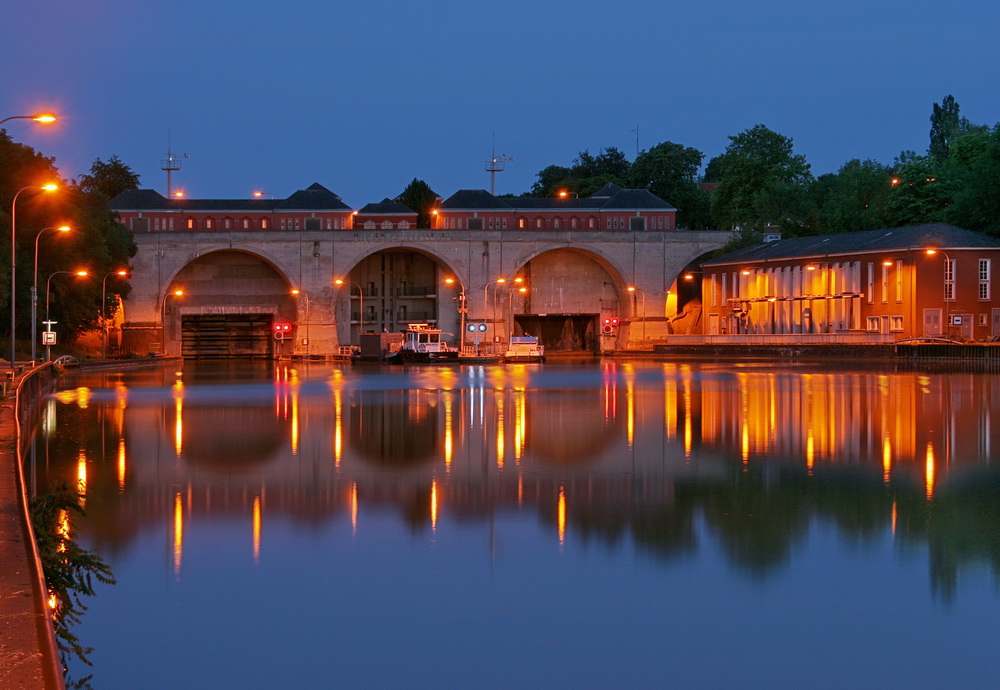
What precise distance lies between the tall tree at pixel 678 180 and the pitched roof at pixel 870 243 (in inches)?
1272

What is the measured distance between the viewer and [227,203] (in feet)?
352

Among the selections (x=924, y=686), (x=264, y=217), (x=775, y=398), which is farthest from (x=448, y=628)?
(x=264, y=217)

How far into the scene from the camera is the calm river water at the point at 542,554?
747cm

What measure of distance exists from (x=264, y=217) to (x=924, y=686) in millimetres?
102237

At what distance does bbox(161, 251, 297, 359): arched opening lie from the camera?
9475 centimetres

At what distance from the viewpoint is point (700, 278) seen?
99750mm

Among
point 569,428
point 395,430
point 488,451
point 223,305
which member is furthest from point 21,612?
point 223,305

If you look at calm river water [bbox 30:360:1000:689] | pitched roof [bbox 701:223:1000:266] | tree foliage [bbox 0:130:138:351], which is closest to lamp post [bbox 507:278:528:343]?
pitched roof [bbox 701:223:1000:266]

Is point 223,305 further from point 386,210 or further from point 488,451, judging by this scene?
point 488,451

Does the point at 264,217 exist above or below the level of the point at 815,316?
above

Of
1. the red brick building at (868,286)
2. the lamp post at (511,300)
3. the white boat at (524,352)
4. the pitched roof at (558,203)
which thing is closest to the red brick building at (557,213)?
the pitched roof at (558,203)

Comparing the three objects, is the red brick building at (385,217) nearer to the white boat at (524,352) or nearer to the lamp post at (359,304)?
the lamp post at (359,304)

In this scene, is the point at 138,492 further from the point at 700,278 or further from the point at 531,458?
the point at 700,278

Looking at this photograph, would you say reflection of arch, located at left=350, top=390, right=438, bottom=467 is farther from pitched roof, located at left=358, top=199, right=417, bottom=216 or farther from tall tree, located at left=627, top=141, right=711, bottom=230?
tall tree, located at left=627, top=141, right=711, bottom=230
